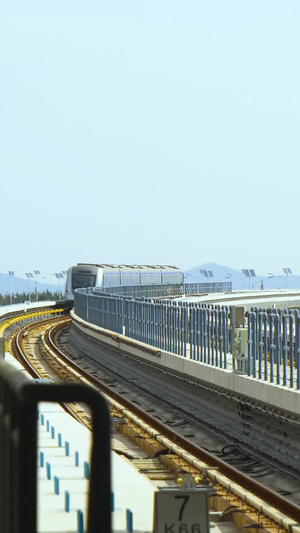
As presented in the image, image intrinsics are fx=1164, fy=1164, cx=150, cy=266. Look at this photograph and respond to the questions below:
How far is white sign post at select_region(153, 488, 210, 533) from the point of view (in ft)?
24.2

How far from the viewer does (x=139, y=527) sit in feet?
34.6

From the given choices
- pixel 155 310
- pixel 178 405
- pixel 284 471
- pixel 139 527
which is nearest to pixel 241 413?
pixel 284 471

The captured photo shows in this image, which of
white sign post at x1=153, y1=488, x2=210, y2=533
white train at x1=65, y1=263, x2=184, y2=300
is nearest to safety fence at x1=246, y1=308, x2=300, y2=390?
white sign post at x1=153, y1=488, x2=210, y2=533

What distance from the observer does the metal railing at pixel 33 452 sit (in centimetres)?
267

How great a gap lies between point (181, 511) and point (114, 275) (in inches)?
2640

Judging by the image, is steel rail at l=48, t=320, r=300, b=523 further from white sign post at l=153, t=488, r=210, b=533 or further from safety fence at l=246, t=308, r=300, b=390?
white sign post at l=153, t=488, r=210, b=533

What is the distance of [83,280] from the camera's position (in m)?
71.2

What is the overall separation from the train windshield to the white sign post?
63.1 m

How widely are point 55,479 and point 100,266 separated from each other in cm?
5928

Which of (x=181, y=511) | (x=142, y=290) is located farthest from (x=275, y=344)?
(x=142, y=290)

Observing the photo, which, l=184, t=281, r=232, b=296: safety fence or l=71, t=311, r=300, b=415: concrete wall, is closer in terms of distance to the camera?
l=71, t=311, r=300, b=415: concrete wall

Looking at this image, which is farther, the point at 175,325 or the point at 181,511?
the point at 175,325

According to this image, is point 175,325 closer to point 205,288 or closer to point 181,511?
point 181,511

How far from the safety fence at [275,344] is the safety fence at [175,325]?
1.87m
